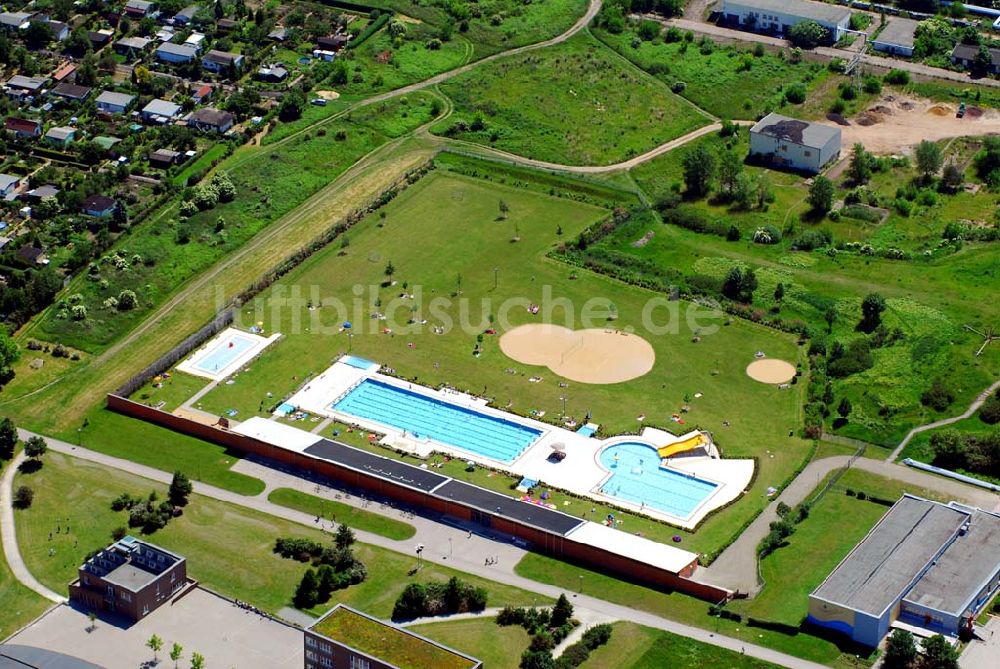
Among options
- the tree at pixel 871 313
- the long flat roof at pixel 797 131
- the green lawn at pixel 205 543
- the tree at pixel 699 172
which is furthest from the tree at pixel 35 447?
the long flat roof at pixel 797 131

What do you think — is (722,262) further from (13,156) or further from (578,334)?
(13,156)

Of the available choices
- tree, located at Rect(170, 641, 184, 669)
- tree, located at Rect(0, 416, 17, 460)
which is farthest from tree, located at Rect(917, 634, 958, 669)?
tree, located at Rect(0, 416, 17, 460)

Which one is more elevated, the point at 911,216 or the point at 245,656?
the point at 911,216

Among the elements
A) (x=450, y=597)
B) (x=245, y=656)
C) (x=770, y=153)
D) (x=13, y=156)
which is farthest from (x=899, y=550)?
(x=13, y=156)

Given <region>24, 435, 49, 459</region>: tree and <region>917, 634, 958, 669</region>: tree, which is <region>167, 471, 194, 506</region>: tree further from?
<region>917, 634, 958, 669</region>: tree

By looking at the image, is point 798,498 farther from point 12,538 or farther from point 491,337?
point 12,538

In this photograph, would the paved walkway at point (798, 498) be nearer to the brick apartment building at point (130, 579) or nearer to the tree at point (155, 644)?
the brick apartment building at point (130, 579)
